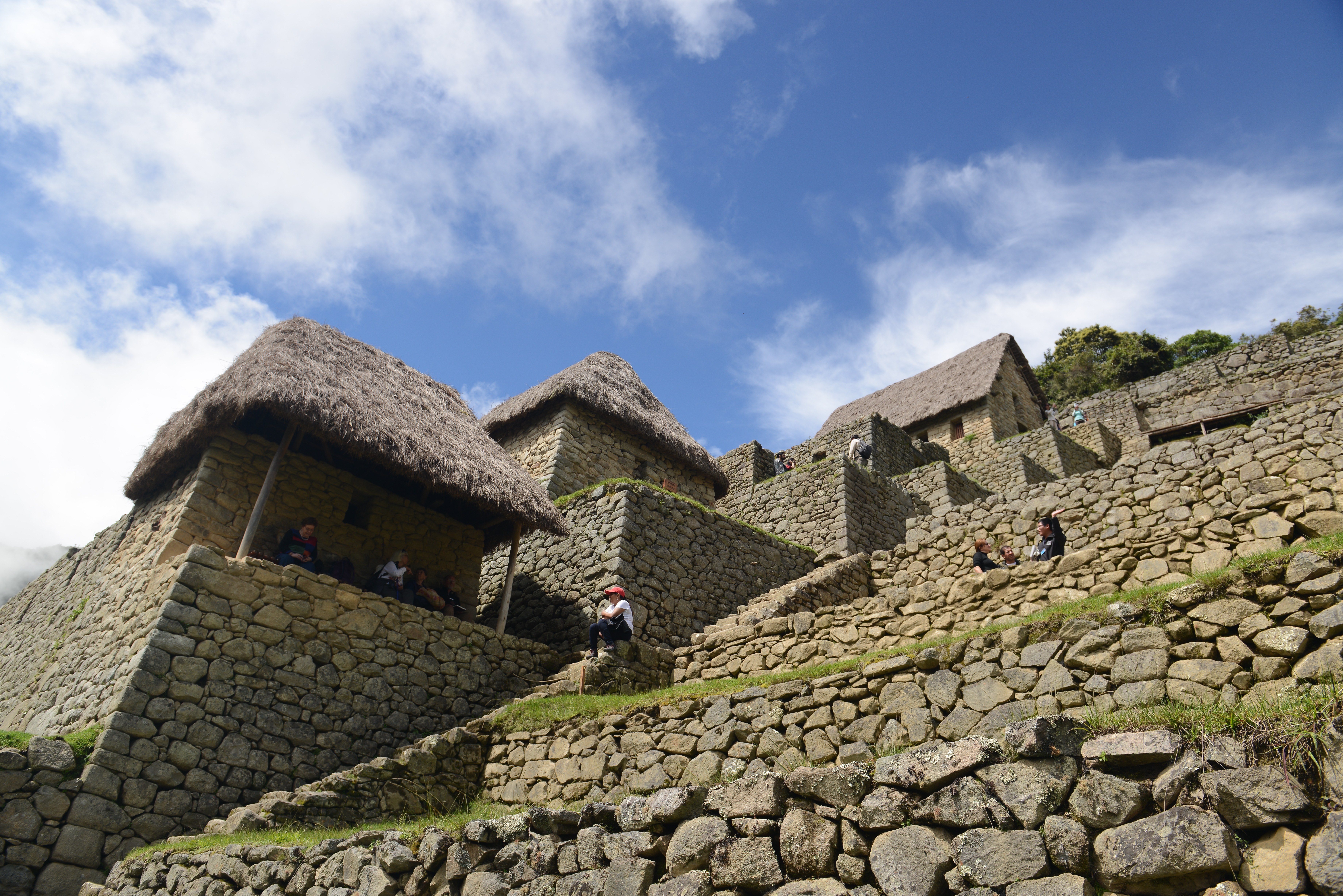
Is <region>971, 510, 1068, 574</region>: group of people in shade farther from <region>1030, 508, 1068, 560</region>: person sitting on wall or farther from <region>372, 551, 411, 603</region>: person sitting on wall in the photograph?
<region>372, 551, 411, 603</region>: person sitting on wall

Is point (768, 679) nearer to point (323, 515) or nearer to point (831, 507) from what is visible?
point (323, 515)

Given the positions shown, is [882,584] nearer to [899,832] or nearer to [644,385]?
[899,832]

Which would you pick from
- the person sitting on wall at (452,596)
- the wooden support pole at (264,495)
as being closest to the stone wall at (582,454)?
the person sitting on wall at (452,596)

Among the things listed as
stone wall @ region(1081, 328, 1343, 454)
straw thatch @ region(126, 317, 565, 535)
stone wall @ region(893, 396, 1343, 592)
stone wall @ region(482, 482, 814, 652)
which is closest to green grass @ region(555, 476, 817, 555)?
stone wall @ region(482, 482, 814, 652)

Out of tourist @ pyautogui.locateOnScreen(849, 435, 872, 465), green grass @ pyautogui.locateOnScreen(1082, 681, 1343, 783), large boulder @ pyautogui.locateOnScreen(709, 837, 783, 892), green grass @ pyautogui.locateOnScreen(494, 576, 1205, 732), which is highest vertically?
tourist @ pyautogui.locateOnScreen(849, 435, 872, 465)

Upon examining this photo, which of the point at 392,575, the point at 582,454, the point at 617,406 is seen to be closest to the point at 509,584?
the point at 392,575

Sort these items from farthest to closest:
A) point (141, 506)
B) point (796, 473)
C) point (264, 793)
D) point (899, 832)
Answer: point (796, 473) → point (141, 506) → point (264, 793) → point (899, 832)

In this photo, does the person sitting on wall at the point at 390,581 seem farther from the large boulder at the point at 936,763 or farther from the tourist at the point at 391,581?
the large boulder at the point at 936,763

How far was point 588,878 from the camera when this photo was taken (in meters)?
4.02

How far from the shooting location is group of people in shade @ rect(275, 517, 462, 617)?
955 centimetres

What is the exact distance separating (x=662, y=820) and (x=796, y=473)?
13.2 m

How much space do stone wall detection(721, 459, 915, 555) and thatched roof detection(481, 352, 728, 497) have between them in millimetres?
1465

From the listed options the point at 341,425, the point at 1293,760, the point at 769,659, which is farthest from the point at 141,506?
the point at 1293,760

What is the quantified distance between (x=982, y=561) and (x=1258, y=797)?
656cm
